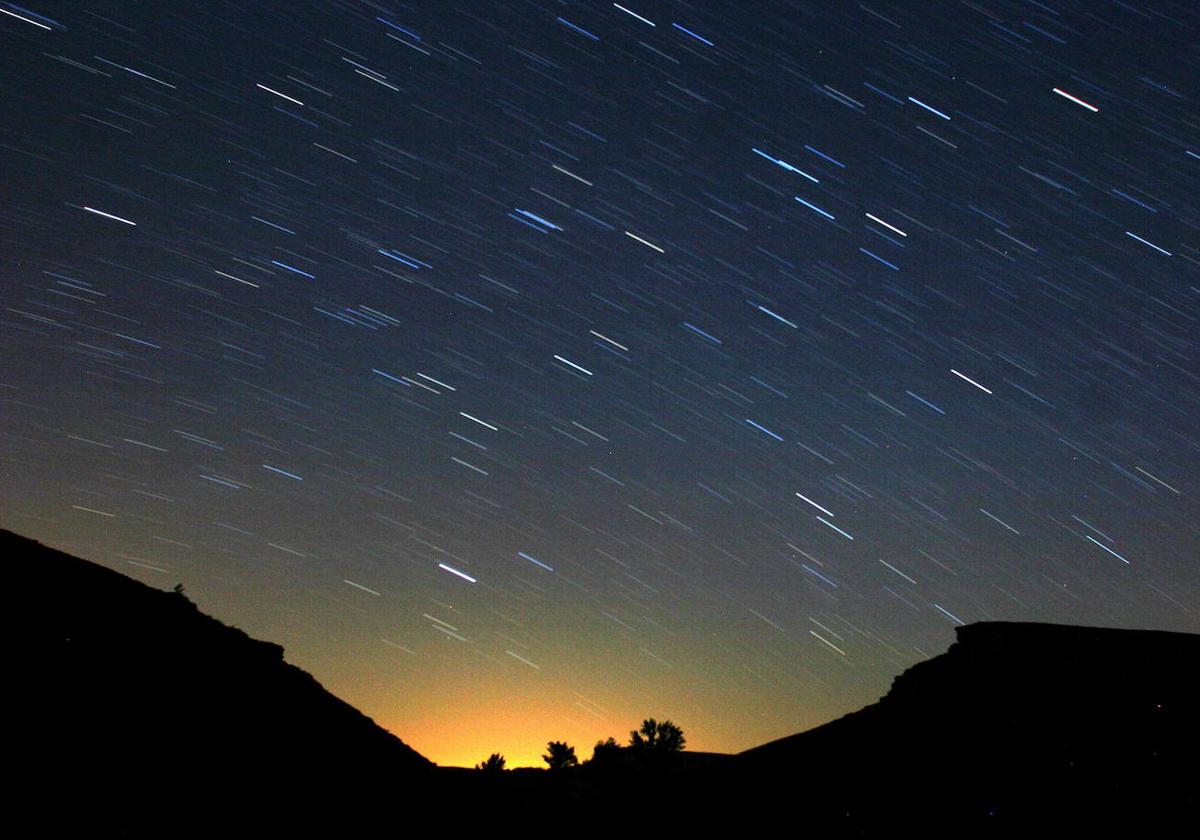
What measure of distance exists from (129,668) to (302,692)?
117 inches

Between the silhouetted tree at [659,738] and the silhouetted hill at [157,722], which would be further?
the silhouetted tree at [659,738]

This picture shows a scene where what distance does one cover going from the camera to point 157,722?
9.98 meters

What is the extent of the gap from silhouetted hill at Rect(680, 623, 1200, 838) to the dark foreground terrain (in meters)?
0.02

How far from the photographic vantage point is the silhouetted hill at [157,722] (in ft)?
28.9

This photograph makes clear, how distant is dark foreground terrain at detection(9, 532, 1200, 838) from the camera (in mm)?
8945

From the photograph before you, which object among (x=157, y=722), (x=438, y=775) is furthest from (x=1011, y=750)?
(x=157, y=722)

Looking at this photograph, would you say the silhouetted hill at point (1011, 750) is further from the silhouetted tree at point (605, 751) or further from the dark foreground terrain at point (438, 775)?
the silhouetted tree at point (605, 751)

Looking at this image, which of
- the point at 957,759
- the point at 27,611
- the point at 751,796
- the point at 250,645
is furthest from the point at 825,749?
the point at 27,611

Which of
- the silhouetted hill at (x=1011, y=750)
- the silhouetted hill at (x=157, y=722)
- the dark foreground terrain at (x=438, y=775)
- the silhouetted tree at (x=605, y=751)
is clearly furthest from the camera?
the silhouetted tree at (x=605, y=751)

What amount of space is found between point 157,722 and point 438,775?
5010mm

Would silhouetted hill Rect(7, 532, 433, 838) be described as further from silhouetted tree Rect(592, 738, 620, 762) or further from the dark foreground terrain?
silhouetted tree Rect(592, 738, 620, 762)

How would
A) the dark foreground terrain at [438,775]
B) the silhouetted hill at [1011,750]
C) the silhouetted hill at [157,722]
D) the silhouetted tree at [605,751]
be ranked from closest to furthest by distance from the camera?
the silhouetted hill at [157,722] → the dark foreground terrain at [438,775] → the silhouetted hill at [1011,750] → the silhouetted tree at [605,751]

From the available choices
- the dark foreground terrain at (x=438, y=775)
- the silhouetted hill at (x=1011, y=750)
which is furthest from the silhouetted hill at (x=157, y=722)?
the silhouetted hill at (x=1011, y=750)

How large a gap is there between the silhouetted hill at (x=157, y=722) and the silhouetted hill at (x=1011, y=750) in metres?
5.29
